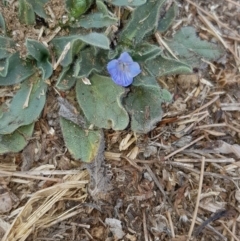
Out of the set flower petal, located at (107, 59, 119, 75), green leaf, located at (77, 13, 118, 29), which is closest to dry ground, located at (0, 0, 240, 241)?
green leaf, located at (77, 13, 118, 29)

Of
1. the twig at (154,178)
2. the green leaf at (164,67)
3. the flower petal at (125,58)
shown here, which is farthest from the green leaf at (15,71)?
the twig at (154,178)

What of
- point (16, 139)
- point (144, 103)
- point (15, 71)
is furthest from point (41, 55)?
point (144, 103)

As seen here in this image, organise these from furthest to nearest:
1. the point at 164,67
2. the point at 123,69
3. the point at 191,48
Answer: the point at 191,48 → the point at 164,67 → the point at 123,69

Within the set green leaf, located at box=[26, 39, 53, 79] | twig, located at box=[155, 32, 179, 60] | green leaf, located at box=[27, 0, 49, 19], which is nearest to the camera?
green leaf, located at box=[26, 39, 53, 79]

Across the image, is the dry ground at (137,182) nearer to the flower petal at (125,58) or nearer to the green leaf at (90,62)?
the green leaf at (90,62)

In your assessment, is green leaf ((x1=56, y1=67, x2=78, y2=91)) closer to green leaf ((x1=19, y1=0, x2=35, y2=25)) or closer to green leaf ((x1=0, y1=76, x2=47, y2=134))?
green leaf ((x1=0, y1=76, x2=47, y2=134))

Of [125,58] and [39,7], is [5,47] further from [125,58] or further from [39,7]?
[125,58]

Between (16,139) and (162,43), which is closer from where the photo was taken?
(16,139)
